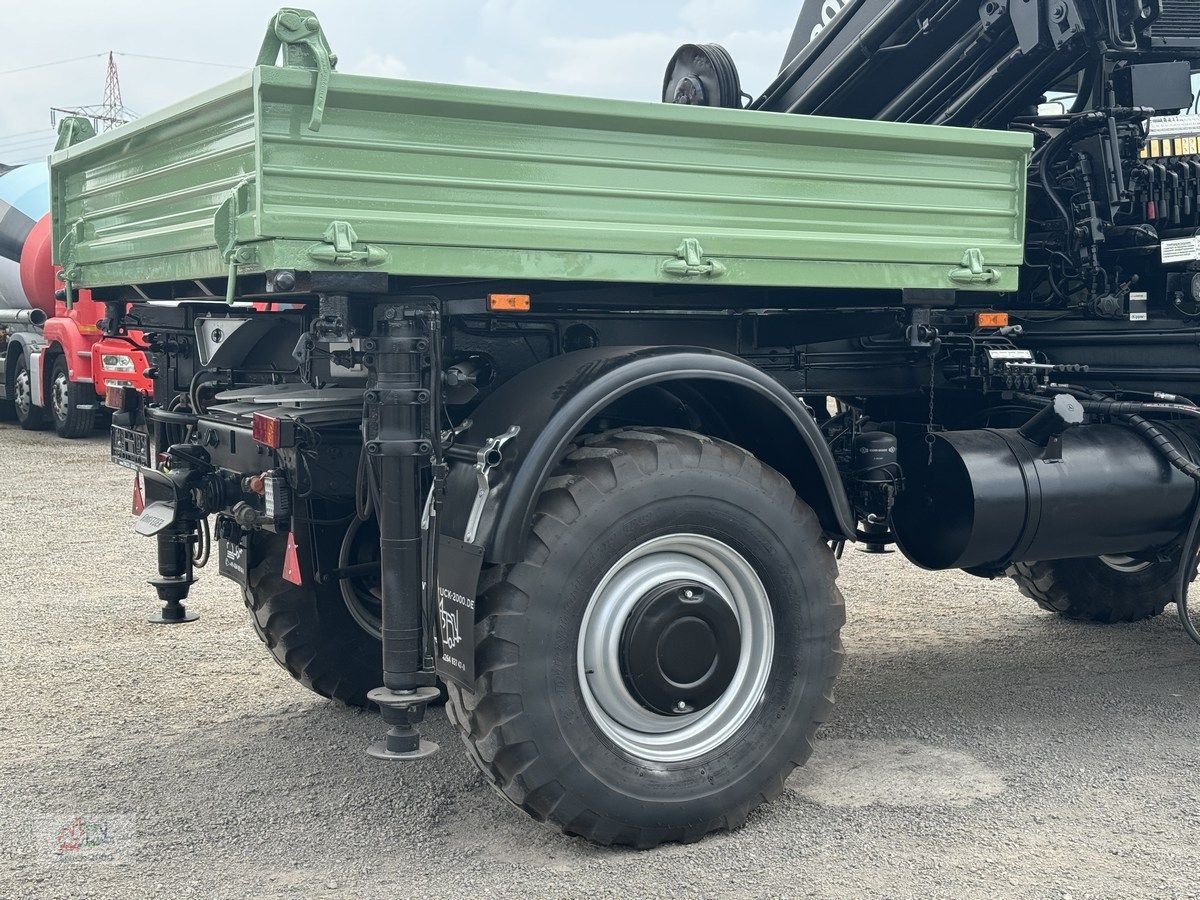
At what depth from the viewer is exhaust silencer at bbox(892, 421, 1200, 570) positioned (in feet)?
15.6

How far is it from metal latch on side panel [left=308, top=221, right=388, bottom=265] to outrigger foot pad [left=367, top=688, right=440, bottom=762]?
1170mm

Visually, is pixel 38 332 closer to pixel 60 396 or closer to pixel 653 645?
pixel 60 396

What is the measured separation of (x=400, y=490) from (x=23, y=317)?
43.5 ft

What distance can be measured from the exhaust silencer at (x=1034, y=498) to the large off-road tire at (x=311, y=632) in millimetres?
2065

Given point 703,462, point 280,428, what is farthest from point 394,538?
point 703,462

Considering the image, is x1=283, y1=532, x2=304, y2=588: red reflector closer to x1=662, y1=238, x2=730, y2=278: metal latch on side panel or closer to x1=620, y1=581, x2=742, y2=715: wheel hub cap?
x1=620, y1=581, x2=742, y2=715: wheel hub cap

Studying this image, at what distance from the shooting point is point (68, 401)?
1560 cm

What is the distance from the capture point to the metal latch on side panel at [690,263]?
3.93m

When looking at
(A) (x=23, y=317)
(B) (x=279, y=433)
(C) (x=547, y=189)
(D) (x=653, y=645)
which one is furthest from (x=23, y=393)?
(D) (x=653, y=645)

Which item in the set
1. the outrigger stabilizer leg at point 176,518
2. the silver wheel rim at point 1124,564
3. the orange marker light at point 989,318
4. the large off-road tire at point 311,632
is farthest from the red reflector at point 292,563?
the silver wheel rim at point 1124,564

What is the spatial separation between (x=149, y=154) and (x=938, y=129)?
2.53 meters

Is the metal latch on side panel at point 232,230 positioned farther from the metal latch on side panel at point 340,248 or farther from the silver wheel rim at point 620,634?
the silver wheel rim at point 620,634

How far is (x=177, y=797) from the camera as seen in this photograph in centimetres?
429

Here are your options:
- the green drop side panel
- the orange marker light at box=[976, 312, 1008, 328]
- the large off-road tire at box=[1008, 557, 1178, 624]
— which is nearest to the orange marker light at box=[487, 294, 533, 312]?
Result: the green drop side panel
